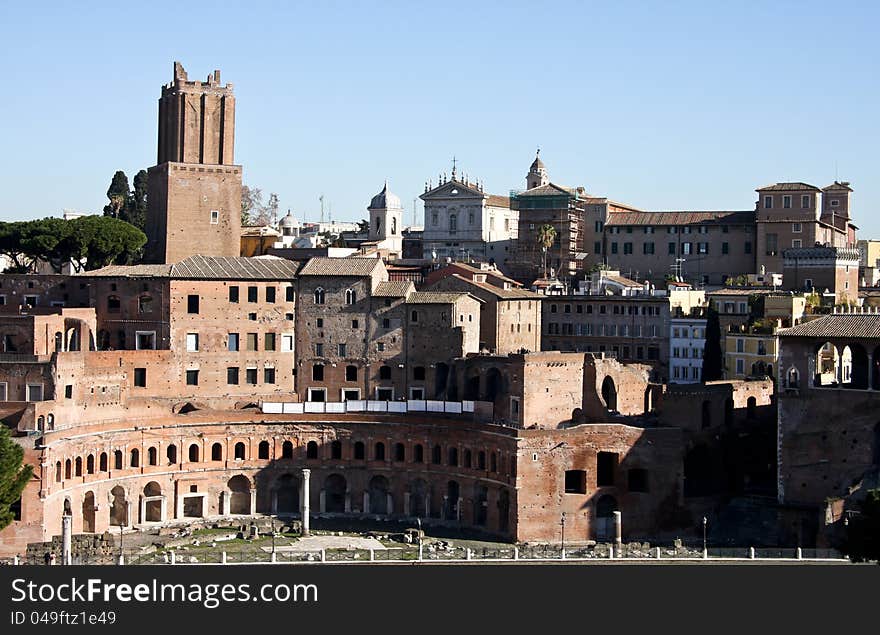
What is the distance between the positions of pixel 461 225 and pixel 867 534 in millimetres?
52306

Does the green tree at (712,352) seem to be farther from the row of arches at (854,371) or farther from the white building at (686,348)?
the row of arches at (854,371)

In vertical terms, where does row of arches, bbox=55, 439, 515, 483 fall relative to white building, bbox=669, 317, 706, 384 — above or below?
below

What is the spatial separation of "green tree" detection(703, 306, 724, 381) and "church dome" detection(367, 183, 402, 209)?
31864mm

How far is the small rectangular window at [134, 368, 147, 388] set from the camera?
65.4m

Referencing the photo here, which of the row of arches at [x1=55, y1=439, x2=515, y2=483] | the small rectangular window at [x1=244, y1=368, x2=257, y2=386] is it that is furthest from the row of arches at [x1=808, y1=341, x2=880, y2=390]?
the small rectangular window at [x1=244, y1=368, x2=257, y2=386]

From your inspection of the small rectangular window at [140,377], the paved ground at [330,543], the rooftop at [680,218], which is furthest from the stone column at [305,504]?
the rooftop at [680,218]

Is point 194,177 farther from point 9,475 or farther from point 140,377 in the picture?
point 9,475

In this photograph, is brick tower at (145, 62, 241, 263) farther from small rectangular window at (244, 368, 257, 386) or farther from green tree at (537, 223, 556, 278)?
green tree at (537, 223, 556, 278)

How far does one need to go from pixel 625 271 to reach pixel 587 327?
1075 cm

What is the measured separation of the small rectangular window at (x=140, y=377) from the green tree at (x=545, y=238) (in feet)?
93.9

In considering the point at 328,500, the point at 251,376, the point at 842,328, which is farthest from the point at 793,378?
the point at 251,376

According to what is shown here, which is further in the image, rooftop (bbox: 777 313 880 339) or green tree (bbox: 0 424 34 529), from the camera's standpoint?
rooftop (bbox: 777 313 880 339)
